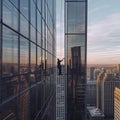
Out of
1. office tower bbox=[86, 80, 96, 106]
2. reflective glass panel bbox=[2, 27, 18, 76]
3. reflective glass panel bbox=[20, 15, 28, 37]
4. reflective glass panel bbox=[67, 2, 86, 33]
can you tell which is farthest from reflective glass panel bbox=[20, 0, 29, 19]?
office tower bbox=[86, 80, 96, 106]

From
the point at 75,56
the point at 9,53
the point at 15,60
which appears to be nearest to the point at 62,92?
the point at 75,56

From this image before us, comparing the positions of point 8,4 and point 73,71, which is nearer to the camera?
point 8,4

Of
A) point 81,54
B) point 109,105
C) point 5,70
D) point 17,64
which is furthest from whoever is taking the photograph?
point 109,105

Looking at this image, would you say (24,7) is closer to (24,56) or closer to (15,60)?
(24,56)

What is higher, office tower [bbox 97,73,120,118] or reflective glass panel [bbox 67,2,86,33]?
reflective glass panel [bbox 67,2,86,33]

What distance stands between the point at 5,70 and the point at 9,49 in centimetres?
55

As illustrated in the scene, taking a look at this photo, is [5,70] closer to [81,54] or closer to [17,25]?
[17,25]

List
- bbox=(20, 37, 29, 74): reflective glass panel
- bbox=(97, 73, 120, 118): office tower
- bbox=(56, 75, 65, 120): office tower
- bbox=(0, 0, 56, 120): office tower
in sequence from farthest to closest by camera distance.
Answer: bbox=(97, 73, 120, 118): office tower
bbox=(56, 75, 65, 120): office tower
bbox=(20, 37, 29, 74): reflective glass panel
bbox=(0, 0, 56, 120): office tower

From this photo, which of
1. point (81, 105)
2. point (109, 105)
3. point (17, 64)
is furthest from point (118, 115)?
point (17, 64)

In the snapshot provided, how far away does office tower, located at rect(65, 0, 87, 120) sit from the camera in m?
15.7

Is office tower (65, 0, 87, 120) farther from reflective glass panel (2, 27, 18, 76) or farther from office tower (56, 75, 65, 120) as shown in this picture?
reflective glass panel (2, 27, 18, 76)

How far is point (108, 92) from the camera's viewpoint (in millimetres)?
126875

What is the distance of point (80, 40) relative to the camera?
51.7 ft

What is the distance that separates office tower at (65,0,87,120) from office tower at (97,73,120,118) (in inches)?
4113
